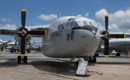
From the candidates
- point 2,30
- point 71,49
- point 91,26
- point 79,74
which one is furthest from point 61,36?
point 2,30

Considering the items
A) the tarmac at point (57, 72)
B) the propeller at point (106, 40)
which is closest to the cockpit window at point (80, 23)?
the tarmac at point (57, 72)

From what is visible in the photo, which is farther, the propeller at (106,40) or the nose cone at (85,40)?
the propeller at (106,40)

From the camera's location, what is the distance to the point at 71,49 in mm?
9781

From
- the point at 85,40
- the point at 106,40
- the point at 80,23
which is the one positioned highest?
the point at 80,23

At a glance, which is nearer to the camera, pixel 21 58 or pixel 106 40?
pixel 21 58

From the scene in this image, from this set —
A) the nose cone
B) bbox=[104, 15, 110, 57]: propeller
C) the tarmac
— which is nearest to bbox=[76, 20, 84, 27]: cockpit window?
the nose cone

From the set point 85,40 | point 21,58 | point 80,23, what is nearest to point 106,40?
point 80,23

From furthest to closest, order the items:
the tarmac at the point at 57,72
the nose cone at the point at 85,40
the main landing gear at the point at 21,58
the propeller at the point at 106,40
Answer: the propeller at the point at 106,40 → the main landing gear at the point at 21,58 → the nose cone at the point at 85,40 → the tarmac at the point at 57,72

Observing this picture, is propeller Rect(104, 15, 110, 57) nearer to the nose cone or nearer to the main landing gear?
the nose cone

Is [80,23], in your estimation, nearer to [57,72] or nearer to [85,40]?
[85,40]

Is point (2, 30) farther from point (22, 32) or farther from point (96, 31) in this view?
point (96, 31)

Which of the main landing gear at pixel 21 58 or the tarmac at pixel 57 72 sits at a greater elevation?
the main landing gear at pixel 21 58

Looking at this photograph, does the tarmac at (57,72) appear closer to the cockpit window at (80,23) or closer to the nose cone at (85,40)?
the nose cone at (85,40)

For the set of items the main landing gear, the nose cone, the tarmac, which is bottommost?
the tarmac
